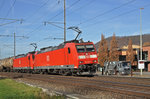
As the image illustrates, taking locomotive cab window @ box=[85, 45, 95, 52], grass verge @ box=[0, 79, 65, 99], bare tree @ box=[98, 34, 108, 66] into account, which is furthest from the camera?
bare tree @ box=[98, 34, 108, 66]

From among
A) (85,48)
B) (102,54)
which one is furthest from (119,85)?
(102,54)

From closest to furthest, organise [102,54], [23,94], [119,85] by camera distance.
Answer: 1. [23,94]
2. [119,85]
3. [102,54]

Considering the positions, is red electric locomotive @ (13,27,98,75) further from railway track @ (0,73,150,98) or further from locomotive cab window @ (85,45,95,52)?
railway track @ (0,73,150,98)

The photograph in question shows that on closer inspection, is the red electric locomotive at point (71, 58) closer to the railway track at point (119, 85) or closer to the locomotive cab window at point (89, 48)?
the locomotive cab window at point (89, 48)

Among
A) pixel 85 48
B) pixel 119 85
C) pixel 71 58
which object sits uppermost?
pixel 85 48

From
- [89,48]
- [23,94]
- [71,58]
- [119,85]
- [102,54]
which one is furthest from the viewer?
[102,54]

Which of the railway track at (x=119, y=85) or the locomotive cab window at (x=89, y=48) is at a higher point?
the locomotive cab window at (x=89, y=48)

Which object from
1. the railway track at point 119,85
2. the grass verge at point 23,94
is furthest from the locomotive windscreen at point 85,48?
the grass verge at point 23,94

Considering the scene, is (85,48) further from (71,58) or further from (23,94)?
(23,94)

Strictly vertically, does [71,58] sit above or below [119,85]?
above

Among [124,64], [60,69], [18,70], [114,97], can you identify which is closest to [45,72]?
[60,69]

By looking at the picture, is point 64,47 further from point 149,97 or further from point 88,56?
point 149,97

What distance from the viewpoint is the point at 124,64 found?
2977cm

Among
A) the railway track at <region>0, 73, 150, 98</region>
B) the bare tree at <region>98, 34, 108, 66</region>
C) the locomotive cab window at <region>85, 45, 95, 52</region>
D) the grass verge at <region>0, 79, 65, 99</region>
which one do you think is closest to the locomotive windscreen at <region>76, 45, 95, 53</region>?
the locomotive cab window at <region>85, 45, 95, 52</region>
